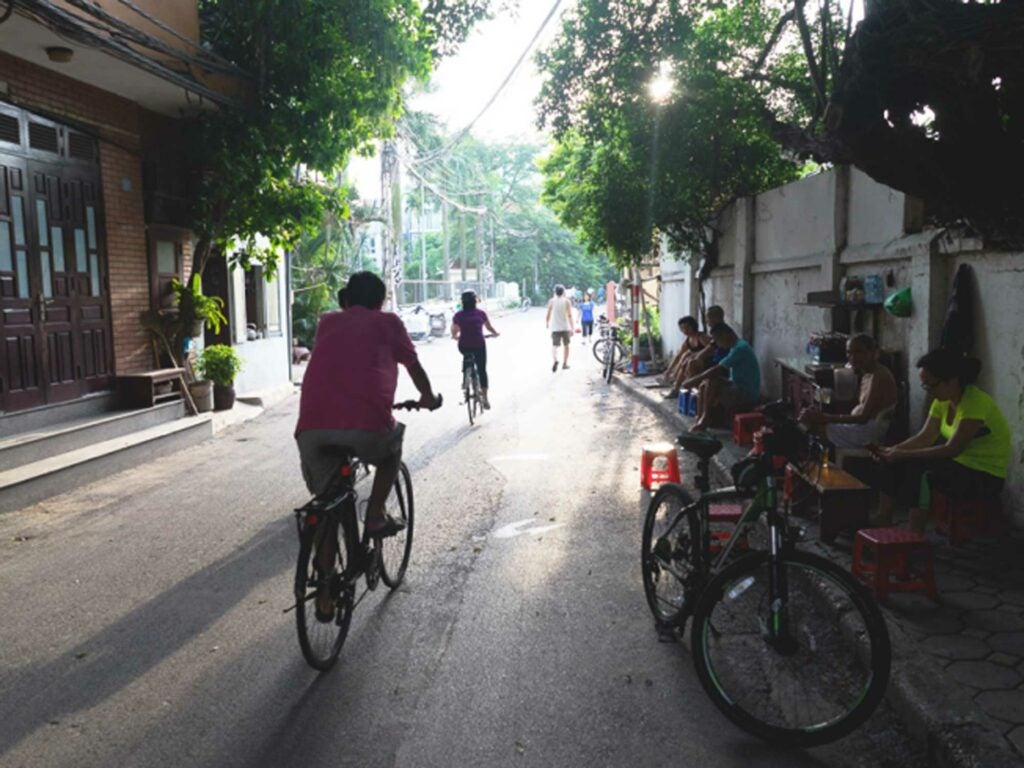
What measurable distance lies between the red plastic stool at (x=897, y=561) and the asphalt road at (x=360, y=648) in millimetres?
1181

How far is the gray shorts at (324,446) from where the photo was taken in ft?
15.0

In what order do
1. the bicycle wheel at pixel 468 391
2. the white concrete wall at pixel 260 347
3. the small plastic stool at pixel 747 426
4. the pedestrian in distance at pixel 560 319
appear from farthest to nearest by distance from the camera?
the pedestrian in distance at pixel 560 319 < the white concrete wall at pixel 260 347 < the bicycle wheel at pixel 468 391 < the small plastic stool at pixel 747 426

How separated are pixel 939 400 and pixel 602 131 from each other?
9.26m

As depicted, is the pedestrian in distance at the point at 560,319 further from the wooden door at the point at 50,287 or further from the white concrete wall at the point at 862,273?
the wooden door at the point at 50,287

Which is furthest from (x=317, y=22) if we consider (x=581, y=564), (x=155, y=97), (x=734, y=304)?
(x=581, y=564)

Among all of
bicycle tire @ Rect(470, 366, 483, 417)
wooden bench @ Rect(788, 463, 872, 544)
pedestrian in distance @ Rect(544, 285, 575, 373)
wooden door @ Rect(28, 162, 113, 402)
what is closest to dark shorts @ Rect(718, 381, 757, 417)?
bicycle tire @ Rect(470, 366, 483, 417)

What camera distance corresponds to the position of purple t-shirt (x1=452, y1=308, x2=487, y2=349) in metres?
13.1

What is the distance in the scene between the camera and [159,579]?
5820 mm

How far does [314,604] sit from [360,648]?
41cm

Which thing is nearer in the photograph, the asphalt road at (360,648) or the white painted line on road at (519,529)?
the asphalt road at (360,648)

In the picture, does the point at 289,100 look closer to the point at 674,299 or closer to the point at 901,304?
the point at 901,304

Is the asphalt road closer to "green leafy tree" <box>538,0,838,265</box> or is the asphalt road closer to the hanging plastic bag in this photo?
the hanging plastic bag

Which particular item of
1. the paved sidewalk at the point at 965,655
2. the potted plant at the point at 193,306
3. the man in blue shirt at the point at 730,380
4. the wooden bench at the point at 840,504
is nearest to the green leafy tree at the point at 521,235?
the potted plant at the point at 193,306

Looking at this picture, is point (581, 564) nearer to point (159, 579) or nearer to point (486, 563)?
point (486, 563)
